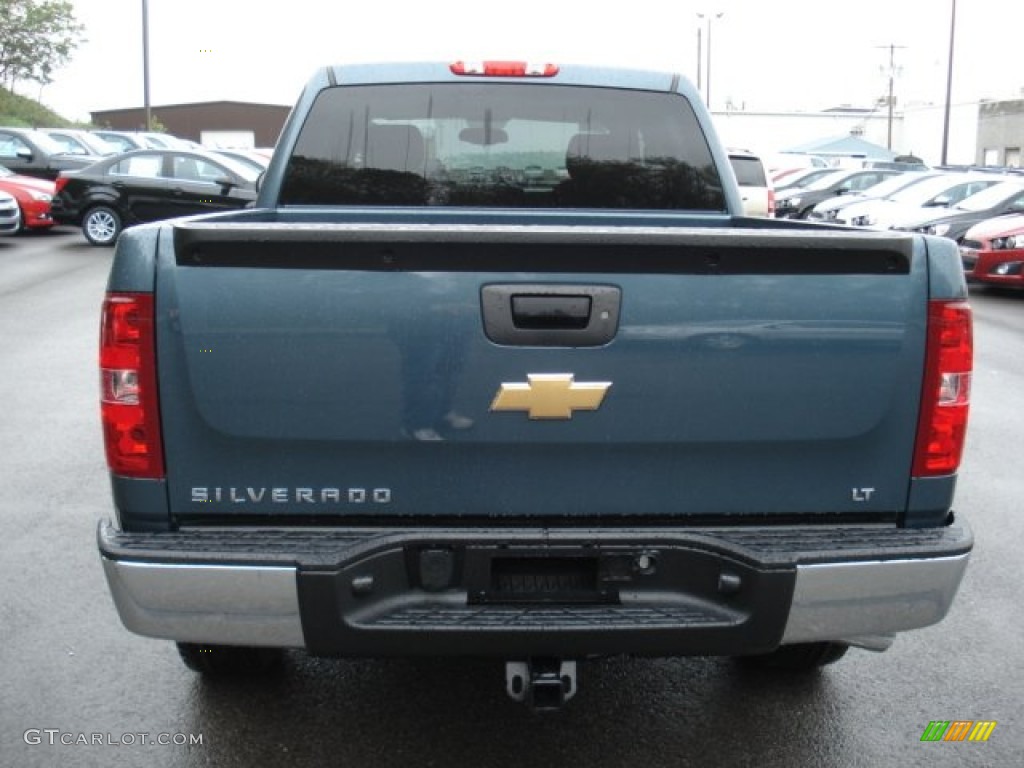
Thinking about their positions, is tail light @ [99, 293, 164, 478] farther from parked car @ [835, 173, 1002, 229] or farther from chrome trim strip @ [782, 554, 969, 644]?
parked car @ [835, 173, 1002, 229]

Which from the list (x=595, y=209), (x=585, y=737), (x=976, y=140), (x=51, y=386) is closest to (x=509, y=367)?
(x=585, y=737)

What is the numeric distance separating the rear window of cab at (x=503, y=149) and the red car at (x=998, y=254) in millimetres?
10676

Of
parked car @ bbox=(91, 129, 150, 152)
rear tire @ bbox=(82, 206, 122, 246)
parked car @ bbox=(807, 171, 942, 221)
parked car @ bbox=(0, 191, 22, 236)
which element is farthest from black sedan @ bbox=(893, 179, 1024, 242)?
parked car @ bbox=(91, 129, 150, 152)

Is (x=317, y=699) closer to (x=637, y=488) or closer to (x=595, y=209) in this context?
(x=637, y=488)

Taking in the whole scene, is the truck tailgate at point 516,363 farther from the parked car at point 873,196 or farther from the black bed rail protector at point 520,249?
the parked car at point 873,196

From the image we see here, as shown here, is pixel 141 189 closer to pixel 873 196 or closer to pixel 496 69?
pixel 873 196

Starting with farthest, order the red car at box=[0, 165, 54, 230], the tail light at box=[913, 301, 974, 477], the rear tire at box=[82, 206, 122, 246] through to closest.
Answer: the red car at box=[0, 165, 54, 230] → the rear tire at box=[82, 206, 122, 246] → the tail light at box=[913, 301, 974, 477]

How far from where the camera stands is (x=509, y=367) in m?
2.77

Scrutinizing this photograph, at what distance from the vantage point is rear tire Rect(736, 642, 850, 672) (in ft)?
12.3

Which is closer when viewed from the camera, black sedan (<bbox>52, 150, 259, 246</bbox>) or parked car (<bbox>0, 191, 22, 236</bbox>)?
parked car (<bbox>0, 191, 22, 236</bbox>)

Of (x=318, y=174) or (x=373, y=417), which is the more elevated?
(x=318, y=174)

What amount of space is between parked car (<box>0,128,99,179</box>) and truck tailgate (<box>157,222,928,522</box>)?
73.1 ft

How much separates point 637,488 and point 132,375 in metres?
1.28

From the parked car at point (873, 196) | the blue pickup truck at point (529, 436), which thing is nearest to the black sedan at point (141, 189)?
the parked car at point (873, 196)
